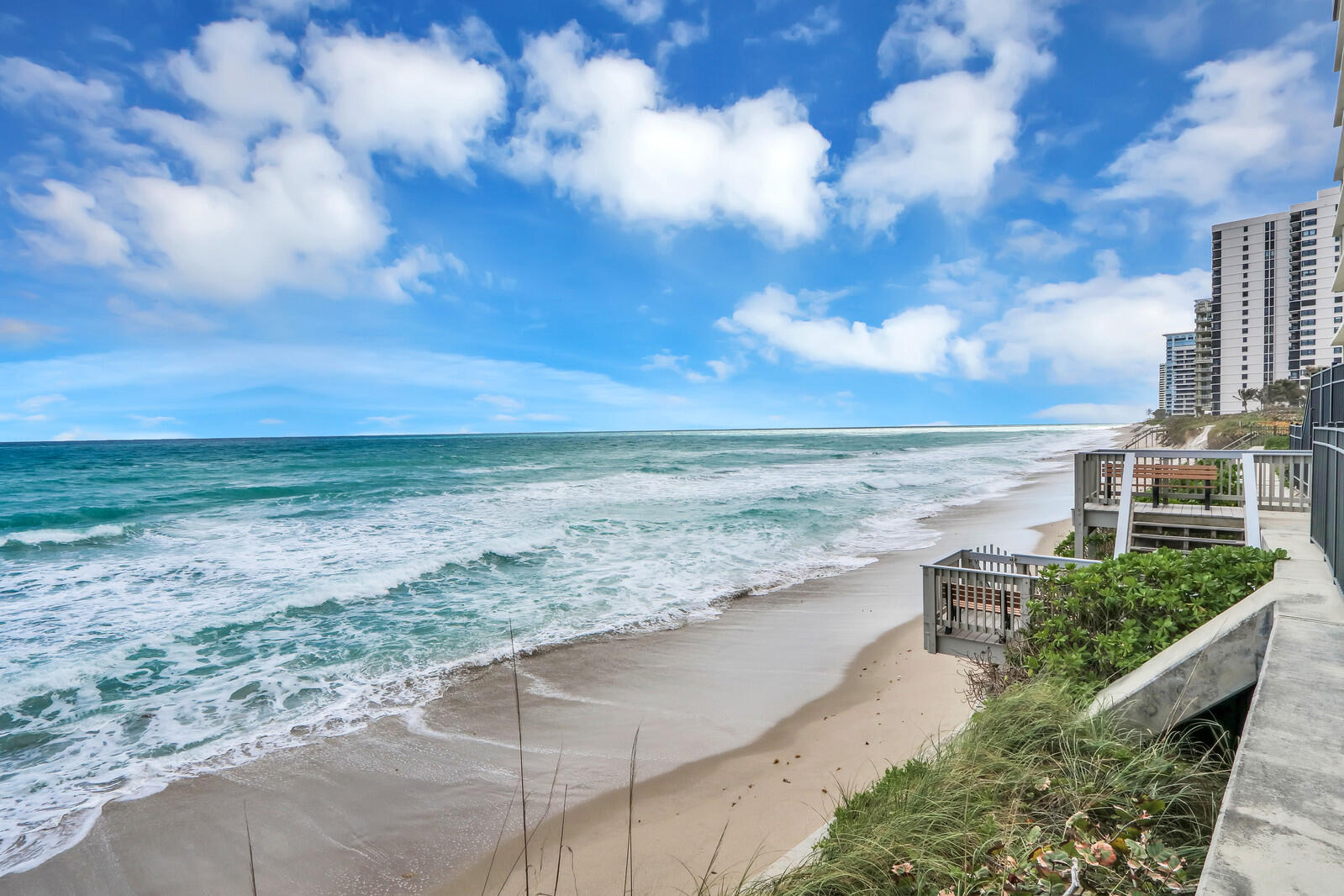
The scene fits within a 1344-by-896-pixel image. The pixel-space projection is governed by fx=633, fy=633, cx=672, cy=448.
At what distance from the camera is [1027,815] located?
3053 millimetres

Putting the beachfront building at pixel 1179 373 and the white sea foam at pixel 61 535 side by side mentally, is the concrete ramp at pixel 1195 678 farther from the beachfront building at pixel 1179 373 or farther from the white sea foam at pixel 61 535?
the beachfront building at pixel 1179 373

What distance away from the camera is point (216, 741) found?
7133 millimetres

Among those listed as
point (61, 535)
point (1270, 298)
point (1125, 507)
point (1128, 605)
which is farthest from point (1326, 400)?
point (1270, 298)

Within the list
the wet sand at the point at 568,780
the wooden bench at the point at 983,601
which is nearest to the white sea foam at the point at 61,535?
the wet sand at the point at 568,780

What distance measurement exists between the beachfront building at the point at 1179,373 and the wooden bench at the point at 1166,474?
5350 inches

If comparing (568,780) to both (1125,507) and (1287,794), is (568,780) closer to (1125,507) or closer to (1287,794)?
(1287,794)

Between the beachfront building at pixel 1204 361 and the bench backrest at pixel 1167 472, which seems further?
the beachfront building at pixel 1204 361

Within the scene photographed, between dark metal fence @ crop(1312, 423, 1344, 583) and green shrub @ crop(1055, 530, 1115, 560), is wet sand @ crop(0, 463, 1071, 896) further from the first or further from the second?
dark metal fence @ crop(1312, 423, 1344, 583)

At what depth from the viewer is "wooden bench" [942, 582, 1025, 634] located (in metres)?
6.57

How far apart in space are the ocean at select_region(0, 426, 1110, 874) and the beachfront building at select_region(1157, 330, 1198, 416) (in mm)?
124494

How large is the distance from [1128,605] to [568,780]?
5.10m

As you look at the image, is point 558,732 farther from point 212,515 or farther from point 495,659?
point 212,515

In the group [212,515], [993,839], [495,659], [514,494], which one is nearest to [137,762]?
[495,659]

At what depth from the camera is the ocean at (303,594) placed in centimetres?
727
